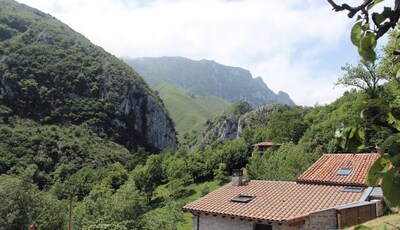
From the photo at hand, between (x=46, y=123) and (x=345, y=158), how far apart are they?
9288 cm

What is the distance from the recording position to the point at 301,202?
Answer: 15.5 metres

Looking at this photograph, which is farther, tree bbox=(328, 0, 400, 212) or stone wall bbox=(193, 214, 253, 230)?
stone wall bbox=(193, 214, 253, 230)

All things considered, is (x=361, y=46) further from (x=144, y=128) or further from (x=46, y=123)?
(x=144, y=128)

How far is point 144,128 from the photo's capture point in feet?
413

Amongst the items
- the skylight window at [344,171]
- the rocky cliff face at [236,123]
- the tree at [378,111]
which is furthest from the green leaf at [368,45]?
the rocky cliff face at [236,123]

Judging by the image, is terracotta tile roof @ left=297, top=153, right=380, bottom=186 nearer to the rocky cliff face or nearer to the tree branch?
the tree branch

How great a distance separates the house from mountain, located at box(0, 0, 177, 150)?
3534 inches

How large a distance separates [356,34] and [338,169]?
1925 cm

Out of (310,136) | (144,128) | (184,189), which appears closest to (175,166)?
(184,189)

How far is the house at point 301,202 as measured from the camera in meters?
13.3

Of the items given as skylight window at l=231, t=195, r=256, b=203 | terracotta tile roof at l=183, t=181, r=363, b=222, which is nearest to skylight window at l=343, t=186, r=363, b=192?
terracotta tile roof at l=183, t=181, r=363, b=222

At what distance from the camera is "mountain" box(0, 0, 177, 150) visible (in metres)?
103

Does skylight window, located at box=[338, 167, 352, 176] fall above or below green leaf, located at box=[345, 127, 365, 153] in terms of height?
below

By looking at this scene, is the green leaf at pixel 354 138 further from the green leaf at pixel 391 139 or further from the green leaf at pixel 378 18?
the green leaf at pixel 378 18
